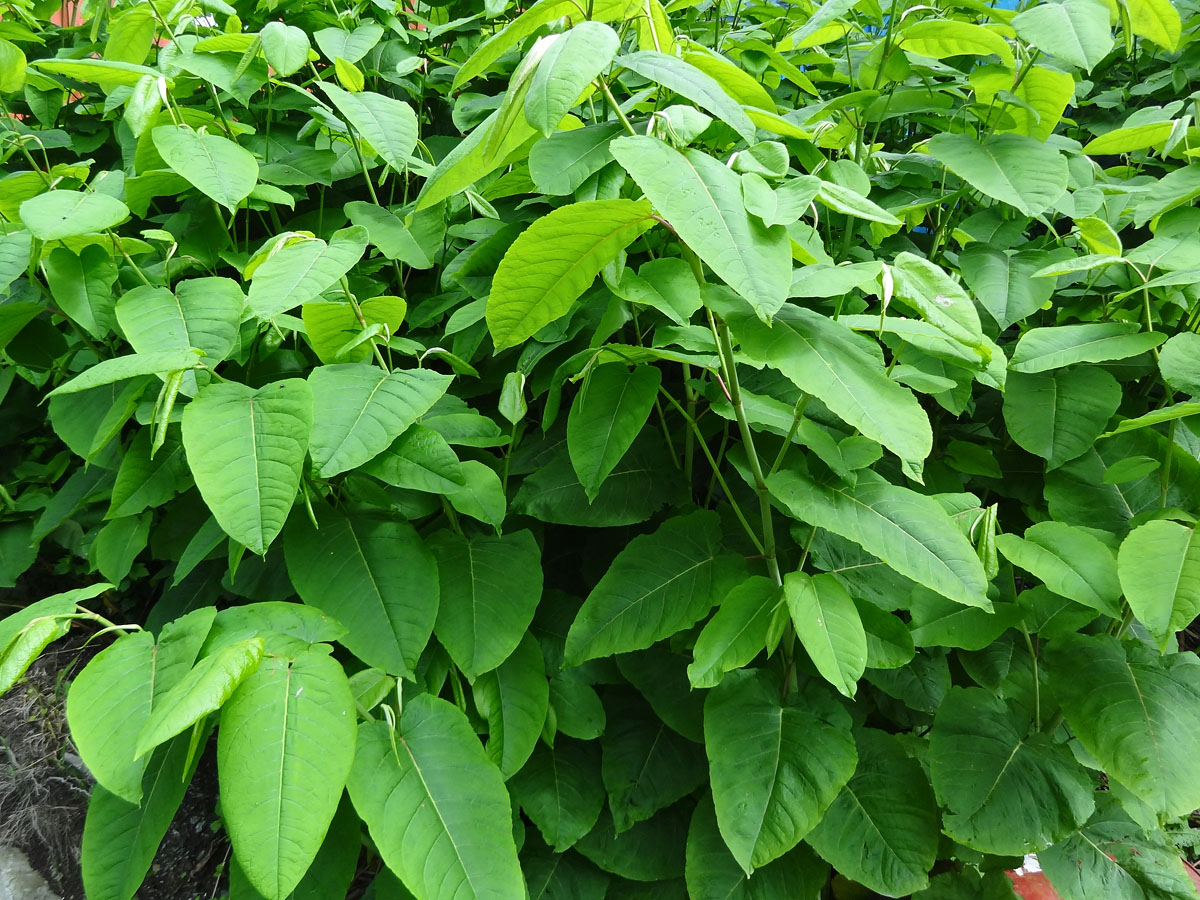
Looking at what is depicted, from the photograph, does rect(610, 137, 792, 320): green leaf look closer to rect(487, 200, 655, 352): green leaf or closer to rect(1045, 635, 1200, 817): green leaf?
rect(487, 200, 655, 352): green leaf

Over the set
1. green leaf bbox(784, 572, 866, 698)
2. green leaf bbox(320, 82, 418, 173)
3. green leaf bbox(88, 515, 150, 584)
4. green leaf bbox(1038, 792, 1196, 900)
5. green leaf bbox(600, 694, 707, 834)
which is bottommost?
green leaf bbox(1038, 792, 1196, 900)

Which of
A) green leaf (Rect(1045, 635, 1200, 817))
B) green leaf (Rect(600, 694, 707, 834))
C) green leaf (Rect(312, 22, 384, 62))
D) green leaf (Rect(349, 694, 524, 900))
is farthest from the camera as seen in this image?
green leaf (Rect(312, 22, 384, 62))

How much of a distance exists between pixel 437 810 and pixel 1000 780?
80cm

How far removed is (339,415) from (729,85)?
648 millimetres

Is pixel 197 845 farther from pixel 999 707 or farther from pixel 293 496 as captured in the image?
pixel 999 707

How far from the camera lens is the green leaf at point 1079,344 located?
1.11m

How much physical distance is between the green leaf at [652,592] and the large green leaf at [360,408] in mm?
379

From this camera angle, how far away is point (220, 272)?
1.53 m

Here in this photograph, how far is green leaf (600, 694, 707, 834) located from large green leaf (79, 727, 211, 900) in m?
0.62

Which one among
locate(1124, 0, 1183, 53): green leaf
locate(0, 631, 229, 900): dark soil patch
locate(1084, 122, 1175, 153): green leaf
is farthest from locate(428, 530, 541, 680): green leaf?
locate(1124, 0, 1183, 53): green leaf

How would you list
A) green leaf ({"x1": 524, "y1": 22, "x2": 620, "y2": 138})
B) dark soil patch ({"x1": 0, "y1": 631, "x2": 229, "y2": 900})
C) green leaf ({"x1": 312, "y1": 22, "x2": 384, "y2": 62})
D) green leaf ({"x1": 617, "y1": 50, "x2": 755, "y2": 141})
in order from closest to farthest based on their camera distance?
green leaf ({"x1": 524, "y1": 22, "x2": 620, "y2": 138})
green leaf ({"x1": 617, "y1": 50, "x2": 755, "y2": 141})
green leaf ({"x1": 312, "y1": 22, "x2": 384, "y2": 62})
dark soil patch ({"x1": 0, "y1": 631, "x2": 229, "y2": 900})

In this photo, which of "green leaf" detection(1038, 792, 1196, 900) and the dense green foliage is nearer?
the dense green foliage

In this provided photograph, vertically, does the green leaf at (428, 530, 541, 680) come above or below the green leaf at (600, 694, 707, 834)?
above

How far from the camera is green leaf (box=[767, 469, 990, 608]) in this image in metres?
0.90
